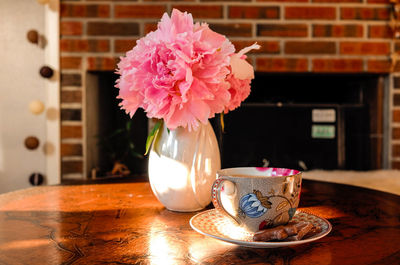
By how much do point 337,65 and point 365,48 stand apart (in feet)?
0.52

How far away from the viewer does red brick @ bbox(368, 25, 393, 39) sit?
1879 mm

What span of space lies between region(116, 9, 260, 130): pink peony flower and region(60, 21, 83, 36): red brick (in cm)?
133

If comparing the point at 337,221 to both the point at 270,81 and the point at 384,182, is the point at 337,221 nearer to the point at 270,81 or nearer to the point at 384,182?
the point at 384,182

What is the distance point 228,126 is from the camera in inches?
78.3

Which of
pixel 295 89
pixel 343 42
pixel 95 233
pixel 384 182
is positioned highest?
pixel 343 42

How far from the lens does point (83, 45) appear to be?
1853 mm

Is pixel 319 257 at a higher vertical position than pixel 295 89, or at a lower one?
lower

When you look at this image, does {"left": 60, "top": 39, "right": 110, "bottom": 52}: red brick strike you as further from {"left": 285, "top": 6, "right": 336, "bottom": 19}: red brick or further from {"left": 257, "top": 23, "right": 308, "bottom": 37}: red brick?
{"left": 285, "top": 6, "right": 336, "bottom": 19}: red brick

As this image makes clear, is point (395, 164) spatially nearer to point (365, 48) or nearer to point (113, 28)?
point (365, 48)

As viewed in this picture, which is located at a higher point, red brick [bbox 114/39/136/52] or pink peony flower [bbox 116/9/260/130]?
red brick [bbox 114/39/136/52]

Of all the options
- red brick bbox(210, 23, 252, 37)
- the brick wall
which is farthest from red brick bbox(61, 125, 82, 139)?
red brick bbox(210, 23, 252, 37)

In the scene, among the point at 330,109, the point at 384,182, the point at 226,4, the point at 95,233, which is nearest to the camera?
the point at 95,233

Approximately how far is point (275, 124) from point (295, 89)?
25 cm

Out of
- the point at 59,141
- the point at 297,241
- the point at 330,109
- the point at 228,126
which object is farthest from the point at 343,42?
the point at 297,241
